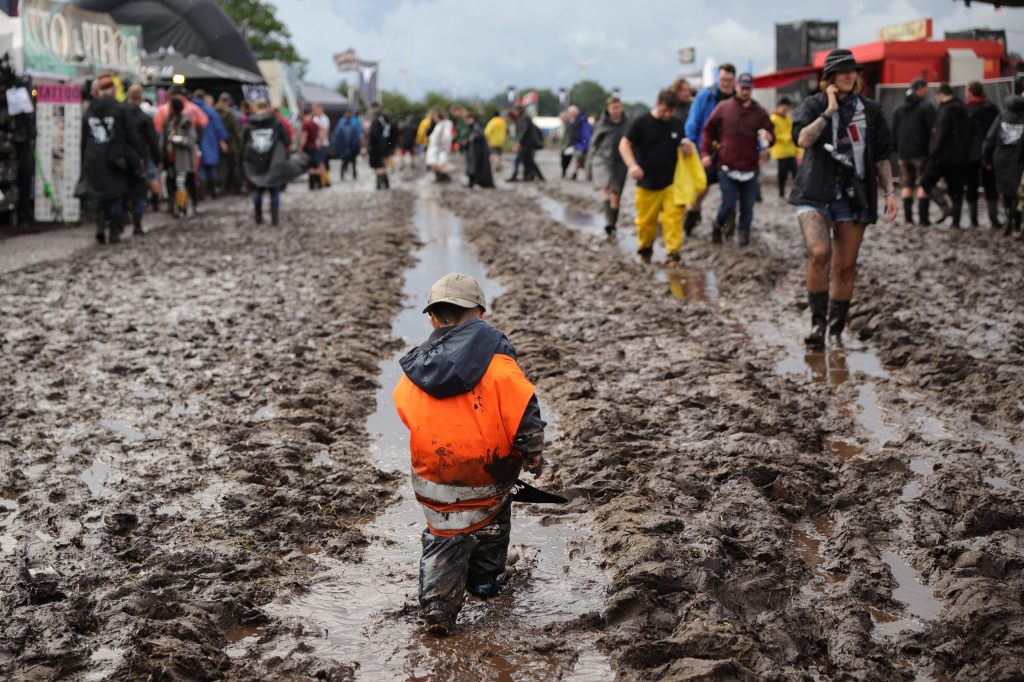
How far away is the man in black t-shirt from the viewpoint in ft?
38.4

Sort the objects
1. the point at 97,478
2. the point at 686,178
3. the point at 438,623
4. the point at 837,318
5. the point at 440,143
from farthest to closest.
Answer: the point at 440,143 → the point at 686,178 → the point at 837,318 → the point at 97,478 → the point at 438,623

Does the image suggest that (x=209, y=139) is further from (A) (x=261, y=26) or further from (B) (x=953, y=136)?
(A) (x=261, y=26)

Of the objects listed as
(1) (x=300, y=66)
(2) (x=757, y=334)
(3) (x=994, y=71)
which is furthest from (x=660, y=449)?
(1) (x=300, y=66)

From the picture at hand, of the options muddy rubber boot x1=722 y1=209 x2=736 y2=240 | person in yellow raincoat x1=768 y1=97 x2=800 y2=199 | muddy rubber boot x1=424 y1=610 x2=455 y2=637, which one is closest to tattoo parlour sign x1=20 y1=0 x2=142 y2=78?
muddy rubber boot x1=722 y1=209 x2=736 y2=240

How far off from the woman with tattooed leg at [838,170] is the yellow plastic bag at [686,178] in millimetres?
4017

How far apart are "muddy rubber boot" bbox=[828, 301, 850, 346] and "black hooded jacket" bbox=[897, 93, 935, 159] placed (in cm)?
828

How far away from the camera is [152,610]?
3703mm

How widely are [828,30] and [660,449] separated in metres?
31.7

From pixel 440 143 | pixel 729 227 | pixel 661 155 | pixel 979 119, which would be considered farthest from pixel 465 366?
pixel 440 143

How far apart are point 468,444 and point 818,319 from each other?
468 cm

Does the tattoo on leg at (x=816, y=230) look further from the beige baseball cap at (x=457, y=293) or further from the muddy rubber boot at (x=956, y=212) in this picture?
the muddy rubber boot at (x=956, y=212)

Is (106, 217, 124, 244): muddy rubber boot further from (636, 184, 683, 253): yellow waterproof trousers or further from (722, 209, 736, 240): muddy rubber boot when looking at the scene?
(722, 209, 736, 240): muddy rubber boot

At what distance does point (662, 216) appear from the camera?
11953mm

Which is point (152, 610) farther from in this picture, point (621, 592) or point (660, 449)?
point (660, 449)
